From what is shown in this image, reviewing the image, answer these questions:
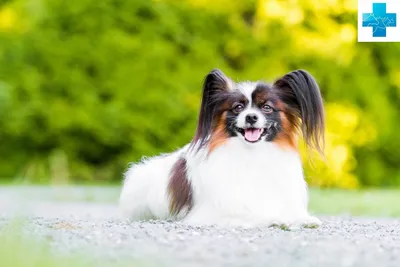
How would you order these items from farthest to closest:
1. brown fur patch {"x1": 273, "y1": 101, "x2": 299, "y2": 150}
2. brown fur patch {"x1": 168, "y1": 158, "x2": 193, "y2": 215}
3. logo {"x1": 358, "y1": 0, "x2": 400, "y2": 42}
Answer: logo {"x1": 358, "y1": 0, "x2": 400, "y2": 42} → brown fur patch {"x1": 168, "y1": 158, "x2": 193, "y2": 215} → brown fur patch {"x1": 273, "y1": 101, "x2": 299, "y2": 150}

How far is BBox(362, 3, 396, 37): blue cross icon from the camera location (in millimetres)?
10539

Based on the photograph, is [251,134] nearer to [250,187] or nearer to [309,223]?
[250,187]

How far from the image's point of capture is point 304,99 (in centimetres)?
564

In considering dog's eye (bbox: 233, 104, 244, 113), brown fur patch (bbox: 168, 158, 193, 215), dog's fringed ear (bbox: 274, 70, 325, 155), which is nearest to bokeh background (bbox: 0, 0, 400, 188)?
brown fur patch (bbox: 168, 158, 193, 215)

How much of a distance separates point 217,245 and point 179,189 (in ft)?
5.57

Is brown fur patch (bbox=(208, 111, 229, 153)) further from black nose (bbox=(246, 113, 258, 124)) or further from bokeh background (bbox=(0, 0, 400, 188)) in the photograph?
bokeh background (bbox=(0, 0, 400, 188))

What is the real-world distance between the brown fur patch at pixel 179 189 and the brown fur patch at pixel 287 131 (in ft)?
2.30

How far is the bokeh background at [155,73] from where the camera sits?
15.8 meters

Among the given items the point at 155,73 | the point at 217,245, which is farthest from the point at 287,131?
the point at 155,73

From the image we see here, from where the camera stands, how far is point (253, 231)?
5027 millimetres

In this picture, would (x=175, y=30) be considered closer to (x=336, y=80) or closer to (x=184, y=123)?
(x=184, y=123)

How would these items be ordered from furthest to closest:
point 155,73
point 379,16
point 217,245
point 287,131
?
1. point 155,73
2. point 379,16
3. point 287,131
4. point 217,245

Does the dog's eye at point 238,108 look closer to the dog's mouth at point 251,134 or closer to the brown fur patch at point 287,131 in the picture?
the dog's mouth at point 251,134

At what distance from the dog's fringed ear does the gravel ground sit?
0.83 meters
